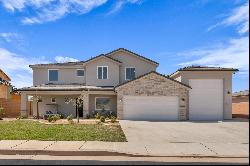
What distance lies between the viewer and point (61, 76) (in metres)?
35.0

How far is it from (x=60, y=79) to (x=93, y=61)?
4.18 m

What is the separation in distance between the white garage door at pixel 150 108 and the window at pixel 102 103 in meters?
3.67

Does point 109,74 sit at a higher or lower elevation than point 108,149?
higher

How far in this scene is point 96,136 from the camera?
603 inches

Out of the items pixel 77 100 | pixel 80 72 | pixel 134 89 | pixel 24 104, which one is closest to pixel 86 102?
pixel 77 100

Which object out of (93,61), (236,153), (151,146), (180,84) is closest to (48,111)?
(93,61)

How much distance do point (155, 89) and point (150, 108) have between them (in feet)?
5.69

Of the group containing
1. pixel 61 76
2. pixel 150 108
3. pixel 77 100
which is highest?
pixel 61 76

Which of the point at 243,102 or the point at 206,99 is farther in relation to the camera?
the point at 206,99

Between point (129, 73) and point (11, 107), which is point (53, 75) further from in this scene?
point (129, 73)

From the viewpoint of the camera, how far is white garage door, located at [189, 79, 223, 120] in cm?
3069

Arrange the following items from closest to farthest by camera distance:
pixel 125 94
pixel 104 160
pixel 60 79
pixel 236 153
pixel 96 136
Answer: pixel 104 160 < pixel 236 153 < pixel 96 136 < pixel 125 94 < pixel 60 79

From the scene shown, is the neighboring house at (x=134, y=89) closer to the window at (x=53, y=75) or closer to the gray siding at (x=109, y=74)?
the gray siding at (x=109, y=74)

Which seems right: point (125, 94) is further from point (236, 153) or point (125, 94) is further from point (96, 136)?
point (236, 153)
